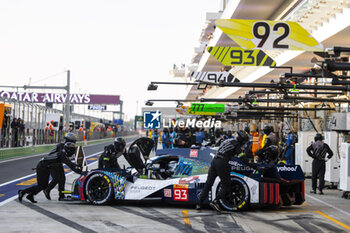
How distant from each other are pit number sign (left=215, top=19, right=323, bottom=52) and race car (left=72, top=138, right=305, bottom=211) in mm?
2527

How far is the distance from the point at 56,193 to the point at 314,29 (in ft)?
32.2

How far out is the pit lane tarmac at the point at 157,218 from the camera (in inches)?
330

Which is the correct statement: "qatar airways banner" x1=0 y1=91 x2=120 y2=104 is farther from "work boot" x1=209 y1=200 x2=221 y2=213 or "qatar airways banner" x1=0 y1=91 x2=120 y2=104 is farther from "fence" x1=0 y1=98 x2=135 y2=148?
"work boot" x1=209 y1=200 x2=221 y2=213

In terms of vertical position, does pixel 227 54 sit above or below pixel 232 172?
above

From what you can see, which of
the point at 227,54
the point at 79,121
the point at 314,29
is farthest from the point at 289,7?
the point at 79,121

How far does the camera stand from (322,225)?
8984mm

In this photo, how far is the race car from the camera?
34.1 feet

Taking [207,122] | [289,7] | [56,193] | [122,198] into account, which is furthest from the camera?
[207,122]

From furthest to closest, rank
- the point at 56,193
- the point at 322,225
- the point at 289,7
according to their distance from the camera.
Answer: the point at 289,7 → the point at 56,193 → the point at 322,225

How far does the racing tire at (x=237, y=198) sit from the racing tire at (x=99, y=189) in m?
2.24

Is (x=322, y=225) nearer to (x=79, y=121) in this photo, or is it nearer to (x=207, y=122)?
(x=207, y=122)

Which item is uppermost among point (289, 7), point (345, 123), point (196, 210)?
point (289, 7)

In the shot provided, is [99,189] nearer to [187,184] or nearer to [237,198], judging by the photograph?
[187,184]

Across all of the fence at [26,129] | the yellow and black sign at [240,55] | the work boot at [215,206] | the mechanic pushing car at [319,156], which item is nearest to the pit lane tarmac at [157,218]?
the work boot at [215,206]
